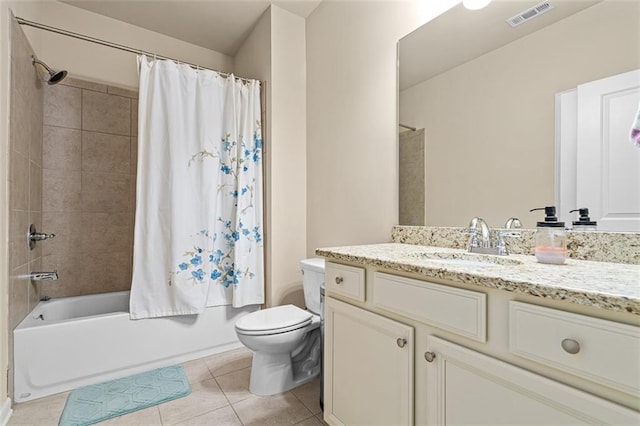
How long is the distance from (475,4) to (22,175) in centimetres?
252

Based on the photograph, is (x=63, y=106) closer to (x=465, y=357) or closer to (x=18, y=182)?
(x=18, y=182)

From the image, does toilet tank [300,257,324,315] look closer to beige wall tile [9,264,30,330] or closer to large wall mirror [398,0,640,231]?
large wall mirror [398,0,640,231]

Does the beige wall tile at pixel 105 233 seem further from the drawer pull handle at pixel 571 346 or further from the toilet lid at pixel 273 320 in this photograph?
the drawer pull handle at pixel 571 346

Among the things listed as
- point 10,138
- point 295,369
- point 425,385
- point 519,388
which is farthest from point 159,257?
point 519,388

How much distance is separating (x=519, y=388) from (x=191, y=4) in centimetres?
290

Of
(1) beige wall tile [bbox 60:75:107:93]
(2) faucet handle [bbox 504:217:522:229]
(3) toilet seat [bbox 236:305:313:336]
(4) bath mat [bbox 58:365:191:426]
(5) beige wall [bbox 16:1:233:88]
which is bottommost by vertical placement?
(4) bath mat [bbox 58:365:191:426]

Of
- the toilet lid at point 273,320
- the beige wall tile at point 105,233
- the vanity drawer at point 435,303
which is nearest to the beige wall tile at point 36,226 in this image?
the beige wall tile at point 105,233

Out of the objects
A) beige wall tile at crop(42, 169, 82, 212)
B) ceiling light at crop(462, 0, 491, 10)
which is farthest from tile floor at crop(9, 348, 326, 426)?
ceiling light at crop(462, 0, 491, 10)

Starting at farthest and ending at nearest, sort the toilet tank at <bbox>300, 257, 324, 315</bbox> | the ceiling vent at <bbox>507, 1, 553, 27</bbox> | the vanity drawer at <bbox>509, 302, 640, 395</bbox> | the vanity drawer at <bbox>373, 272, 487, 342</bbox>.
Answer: the toilet tank at <bbox>300, 257, 324, 315</bbox>
the ceiling vent at <bbox>507, 1, 553, 27</bbox>
the vanity drawer at <bbox>373, 272, 487, 342</bbox>
the vanity drawer at <bbox>509, 302, 640, 395</bbox>

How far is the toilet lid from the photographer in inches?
64.7

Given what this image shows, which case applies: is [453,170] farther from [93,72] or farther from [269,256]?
[93,72]

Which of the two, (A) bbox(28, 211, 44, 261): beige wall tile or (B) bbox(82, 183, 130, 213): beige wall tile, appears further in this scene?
(B) bbox(82, 183, 130, 213): beige wall tile

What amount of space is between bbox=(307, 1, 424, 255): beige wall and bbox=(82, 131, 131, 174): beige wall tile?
153 cm

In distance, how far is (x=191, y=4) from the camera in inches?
91.4
